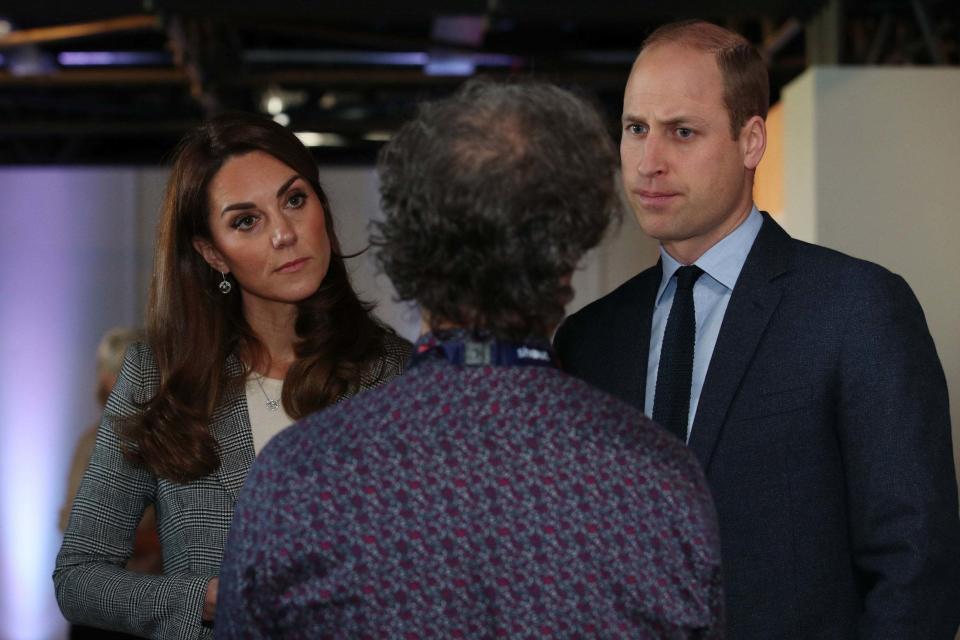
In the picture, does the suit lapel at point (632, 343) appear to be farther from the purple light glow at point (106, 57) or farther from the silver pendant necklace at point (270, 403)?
the purple light glow at point (106, 57)

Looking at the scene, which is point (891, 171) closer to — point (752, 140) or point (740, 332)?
point (752, 140)

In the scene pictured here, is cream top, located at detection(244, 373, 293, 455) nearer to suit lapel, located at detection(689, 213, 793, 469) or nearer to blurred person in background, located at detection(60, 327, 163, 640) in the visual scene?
suit lapel, located at detection(689, 213, 793, 469)

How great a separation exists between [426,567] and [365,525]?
7cm

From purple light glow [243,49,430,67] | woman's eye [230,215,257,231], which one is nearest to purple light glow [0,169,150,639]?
purple light glow [243,49,430,67]

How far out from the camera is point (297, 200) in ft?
7.58

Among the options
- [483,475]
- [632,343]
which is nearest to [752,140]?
[632,343]

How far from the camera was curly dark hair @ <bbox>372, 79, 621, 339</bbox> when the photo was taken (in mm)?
1319

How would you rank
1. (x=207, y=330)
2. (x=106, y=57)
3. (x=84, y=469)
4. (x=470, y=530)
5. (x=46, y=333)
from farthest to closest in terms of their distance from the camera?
(x=106, y=57)
(x=46, y=333)
(x=84, y=469)
(x=207, y=330)
(x=470, y=530)

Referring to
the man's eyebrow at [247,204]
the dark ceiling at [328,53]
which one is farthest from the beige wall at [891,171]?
the man's eyebrow at [247,204]

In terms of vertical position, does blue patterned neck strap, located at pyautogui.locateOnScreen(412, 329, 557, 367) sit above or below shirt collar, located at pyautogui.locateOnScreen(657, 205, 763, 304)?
below

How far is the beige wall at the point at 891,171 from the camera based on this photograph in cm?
395

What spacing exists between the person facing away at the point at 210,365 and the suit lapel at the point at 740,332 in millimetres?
601

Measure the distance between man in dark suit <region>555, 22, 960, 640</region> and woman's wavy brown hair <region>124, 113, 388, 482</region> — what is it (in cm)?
51

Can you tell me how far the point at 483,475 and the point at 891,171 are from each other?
9.94ft
